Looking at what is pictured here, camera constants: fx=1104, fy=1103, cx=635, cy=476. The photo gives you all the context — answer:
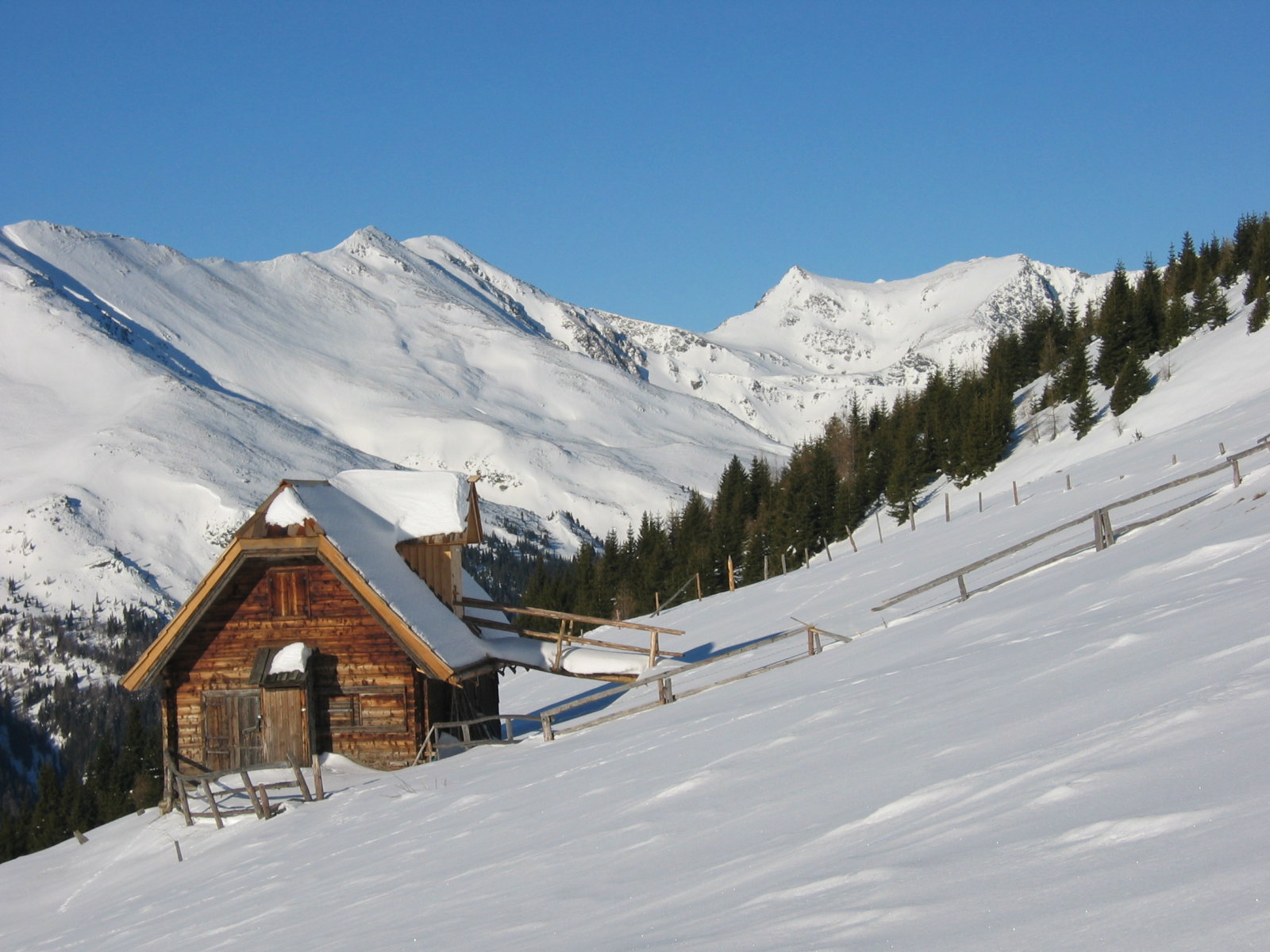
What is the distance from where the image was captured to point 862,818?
7.62 metres

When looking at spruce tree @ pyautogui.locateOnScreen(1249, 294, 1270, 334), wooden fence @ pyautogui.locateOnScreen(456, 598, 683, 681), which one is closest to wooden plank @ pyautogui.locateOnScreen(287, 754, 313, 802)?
wooden fence @ pyautogui.locateOnScreen(456, 598, 683, 681)

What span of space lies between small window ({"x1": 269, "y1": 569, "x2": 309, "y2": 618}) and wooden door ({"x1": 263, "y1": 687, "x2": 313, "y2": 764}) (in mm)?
1682

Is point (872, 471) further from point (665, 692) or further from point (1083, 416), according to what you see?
point (665, 692)

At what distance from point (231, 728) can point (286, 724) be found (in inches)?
59.2

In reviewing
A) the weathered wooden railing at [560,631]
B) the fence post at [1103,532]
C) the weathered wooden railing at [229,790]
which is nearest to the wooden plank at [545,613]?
the weathered wooden railing at [560,631]

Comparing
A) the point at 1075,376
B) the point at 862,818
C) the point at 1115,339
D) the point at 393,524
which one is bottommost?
the point at 862,818

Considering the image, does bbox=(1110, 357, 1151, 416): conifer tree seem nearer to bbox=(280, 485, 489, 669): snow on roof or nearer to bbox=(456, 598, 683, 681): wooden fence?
bbox=(456, 598, 683, 681): wooden fence

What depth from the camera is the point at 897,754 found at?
9047mm

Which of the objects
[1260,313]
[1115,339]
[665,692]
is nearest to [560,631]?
[665,692]

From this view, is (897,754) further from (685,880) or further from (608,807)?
(608,807)

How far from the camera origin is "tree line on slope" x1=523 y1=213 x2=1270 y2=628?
230ft

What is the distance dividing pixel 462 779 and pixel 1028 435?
61.7 m

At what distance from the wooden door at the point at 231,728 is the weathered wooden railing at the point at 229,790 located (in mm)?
925

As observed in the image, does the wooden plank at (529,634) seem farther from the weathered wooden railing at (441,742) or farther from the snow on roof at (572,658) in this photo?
the weathered wooden railing at (441,742)
